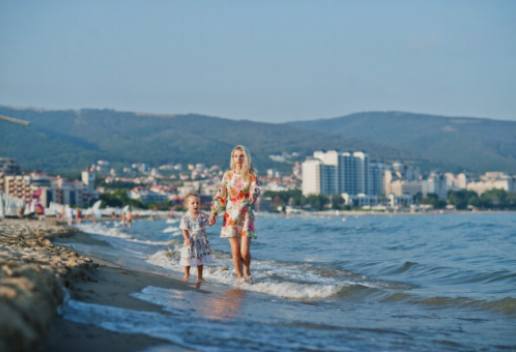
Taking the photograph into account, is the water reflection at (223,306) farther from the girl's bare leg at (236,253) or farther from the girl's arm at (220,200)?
the girl's arm at (220,200)

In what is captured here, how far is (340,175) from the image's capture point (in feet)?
612

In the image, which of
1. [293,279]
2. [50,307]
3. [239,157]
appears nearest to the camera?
[50,307]

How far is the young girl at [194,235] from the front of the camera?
7973 millimetres

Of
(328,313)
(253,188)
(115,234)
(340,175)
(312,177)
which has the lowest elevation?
(115,234)

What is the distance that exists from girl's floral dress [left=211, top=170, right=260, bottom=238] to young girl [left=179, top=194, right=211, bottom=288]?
0.53 meters

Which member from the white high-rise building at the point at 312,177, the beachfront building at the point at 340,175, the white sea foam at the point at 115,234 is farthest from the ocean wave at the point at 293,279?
the white high-rise building at the point at 312,177

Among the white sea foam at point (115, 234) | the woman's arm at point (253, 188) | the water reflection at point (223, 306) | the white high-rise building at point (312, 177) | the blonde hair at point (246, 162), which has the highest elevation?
the white high-rise building at point (312, 177)

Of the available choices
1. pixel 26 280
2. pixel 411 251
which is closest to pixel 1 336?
pixel 26 280

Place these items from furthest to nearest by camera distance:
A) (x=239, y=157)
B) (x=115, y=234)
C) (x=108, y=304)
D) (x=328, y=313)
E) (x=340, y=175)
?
(x=340, y=175)
(x=115, y=234)
(x=239, y=157)
(x=328, y=313)
(x=108, y=304)

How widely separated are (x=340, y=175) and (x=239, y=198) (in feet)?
591

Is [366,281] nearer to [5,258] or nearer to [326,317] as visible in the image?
[326,317]

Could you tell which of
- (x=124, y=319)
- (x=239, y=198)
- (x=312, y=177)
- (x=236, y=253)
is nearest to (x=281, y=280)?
(x=236, y=253)

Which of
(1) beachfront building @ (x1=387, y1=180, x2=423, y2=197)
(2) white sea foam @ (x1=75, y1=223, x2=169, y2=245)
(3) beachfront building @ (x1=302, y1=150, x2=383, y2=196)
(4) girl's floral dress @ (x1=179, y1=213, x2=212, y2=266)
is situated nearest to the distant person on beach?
(4) girl's floral dress @ (x1=179, y1=213, x2=212, y2=266)

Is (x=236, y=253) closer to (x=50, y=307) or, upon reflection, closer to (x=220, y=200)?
(x=220, y=200)
